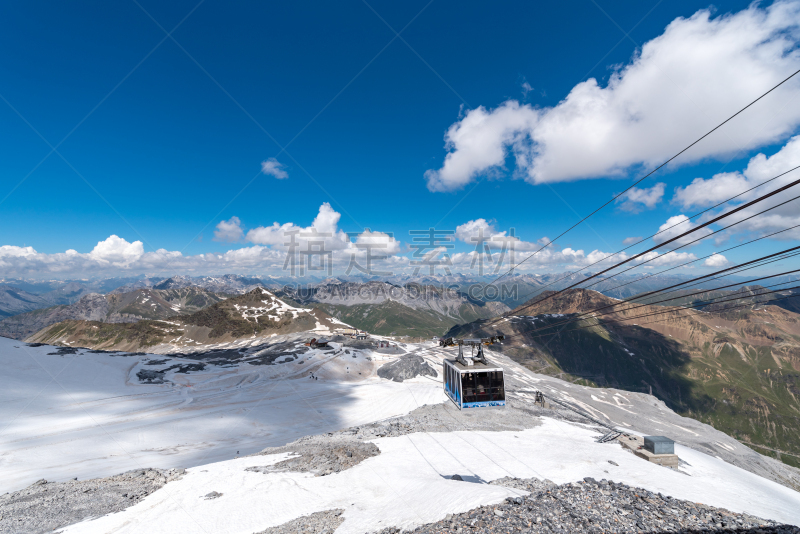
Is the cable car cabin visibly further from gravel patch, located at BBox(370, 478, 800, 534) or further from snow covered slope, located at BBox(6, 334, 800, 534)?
gravel patch, located at BBox(370, 478, 800, 534)

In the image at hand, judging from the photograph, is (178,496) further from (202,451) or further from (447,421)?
(447,421)

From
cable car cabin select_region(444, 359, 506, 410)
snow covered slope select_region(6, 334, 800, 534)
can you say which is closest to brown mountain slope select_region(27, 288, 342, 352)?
snow covered slope select_region(6, 334, 800, 534)

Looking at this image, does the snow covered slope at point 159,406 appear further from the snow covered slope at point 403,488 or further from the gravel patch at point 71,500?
the snow covered slope at point 403,488

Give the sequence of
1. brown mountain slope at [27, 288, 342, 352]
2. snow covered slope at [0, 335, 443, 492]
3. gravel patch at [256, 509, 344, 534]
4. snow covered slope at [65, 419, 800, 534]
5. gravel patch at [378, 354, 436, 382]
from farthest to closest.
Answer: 1. brown mountain slope at [27, 288, 342, 352]
2. gravel patch at [378, 354, 436, 382]
3. snow covered slope at [0, 335, 443, 492]
4. snow covered slope at [65, 419, 800, 534]
5. gravel patch at [256, 509, 344, 534]

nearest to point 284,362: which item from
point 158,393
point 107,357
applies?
point 158,393

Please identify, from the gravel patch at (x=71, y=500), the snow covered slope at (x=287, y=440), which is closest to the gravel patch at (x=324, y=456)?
the snow covered slope at (x=287, y=440)

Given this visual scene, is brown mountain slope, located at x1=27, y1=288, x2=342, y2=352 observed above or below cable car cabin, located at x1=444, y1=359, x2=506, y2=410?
above
